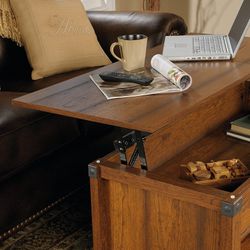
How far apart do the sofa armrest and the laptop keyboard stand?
16.1 inches

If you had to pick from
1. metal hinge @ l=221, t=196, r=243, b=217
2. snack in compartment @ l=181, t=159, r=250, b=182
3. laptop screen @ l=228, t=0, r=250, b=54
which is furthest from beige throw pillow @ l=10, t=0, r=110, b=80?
metal hinge @ l=221, t=196, r=243, b=217

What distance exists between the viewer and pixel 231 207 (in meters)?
1.19

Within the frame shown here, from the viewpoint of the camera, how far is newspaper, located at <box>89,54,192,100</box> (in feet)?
4.82

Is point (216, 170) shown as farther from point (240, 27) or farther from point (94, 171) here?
point (240, 27)

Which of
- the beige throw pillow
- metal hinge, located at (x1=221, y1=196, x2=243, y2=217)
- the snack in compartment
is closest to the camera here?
metal hinge, located at (x1=221, y1=196, x2=243, y2=217)

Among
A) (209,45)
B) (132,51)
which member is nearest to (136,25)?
(209,45)

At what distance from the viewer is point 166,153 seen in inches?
63.9

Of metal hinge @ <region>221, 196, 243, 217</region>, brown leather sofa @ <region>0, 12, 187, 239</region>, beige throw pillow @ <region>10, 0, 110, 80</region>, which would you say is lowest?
brown leather sofa @ <region>0, 12, 187, 239</region>

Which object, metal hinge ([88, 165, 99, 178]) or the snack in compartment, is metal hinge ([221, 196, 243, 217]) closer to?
the snack in compartment

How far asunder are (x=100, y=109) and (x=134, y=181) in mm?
194

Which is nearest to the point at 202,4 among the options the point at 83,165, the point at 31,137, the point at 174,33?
the point at 174,33

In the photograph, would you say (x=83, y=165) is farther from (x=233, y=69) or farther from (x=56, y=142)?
(x=233, y=69)

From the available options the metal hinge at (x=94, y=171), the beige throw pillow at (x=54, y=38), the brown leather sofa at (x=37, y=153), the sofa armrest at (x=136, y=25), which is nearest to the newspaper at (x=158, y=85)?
the metal hinge at (x=94, y=171)

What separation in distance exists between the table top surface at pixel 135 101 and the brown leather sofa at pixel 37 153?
22cm
